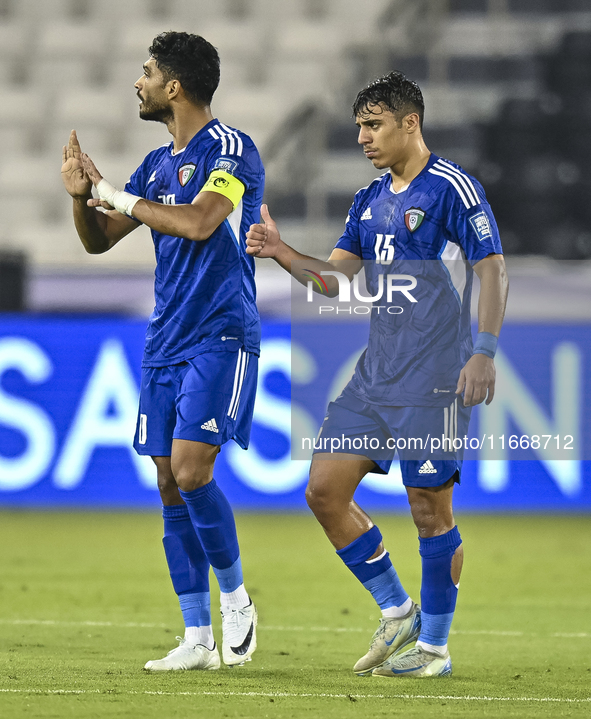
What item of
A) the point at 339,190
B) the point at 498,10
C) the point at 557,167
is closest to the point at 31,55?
the point at 339,190

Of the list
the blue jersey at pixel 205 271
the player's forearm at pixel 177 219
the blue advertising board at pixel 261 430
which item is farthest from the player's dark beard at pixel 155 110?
the blue advertising board at pixel 261 430

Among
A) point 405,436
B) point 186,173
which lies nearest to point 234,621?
point 405,436

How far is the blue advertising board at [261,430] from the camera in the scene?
27.4ft

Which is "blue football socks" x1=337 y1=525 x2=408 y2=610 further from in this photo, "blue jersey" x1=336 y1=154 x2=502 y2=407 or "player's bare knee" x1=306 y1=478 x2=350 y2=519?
"blue jersey" x1=336 y1=154 x2=502 y2=407

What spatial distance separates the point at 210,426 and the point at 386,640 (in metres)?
0.91

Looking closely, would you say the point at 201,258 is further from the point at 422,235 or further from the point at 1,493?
the point at 1,493

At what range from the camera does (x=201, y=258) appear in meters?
3.91

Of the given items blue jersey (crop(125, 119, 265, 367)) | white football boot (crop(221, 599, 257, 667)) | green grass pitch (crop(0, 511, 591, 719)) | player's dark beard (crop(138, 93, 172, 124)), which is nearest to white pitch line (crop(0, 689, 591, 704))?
green grass pitch (crop(0, 511, 591, 719))

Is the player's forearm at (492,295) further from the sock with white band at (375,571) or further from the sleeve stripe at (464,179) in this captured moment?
the sock with white band at (375,571)

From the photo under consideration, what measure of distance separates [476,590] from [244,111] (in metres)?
7.36

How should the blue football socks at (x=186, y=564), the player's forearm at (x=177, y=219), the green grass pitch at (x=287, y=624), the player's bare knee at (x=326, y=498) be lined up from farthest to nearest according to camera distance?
1. the blue football socks at (x=186, y=564)
2. the player's bare knee at (x=326, y=498)
3. the player's forearm at (x=177, y=219)
4. the green grass pitch at (x=287, y=624)

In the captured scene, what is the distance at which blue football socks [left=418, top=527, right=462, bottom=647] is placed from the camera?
382cm

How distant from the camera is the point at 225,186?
3848mm

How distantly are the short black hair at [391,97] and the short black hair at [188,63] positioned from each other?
0.52 meters
